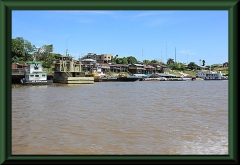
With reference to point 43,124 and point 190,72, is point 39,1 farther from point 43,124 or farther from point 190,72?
point 190,72

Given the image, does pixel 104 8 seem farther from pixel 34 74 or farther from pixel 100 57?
pixel 100 57

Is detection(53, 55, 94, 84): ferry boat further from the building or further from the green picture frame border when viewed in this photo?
the green picture frame border

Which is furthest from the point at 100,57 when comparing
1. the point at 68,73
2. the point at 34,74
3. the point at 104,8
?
the point at 104,8

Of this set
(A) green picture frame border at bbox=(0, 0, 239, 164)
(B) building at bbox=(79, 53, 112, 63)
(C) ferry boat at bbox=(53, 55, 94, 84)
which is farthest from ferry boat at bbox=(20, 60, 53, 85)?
A: (B) building at bbox=(79, 53, 112, 63)

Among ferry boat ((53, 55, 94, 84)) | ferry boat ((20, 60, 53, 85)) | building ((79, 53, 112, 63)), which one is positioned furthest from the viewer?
building ((79, 53, 112, 63))

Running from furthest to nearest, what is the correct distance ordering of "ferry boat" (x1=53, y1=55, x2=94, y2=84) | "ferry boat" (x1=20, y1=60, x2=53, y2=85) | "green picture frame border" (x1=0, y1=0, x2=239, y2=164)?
"ferry boat" (x1=53, y1=55, x2=94, y2=84) → "ferry boat" (x1=20, y1=60, x2=53, y2=85) → "green picture frame border" (x1=0, y1=0, x2=239, y2=164)

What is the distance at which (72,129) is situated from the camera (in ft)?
17.9

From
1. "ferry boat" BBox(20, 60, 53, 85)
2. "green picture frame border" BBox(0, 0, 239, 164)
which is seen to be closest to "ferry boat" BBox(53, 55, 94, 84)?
"ferry boat" BBox(20, 60, 53, 85)

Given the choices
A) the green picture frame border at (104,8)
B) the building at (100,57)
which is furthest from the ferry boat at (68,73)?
the green picture frame border at (104,8)

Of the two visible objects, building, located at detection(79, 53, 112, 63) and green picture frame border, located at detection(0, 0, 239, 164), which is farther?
building, located at detection(79, 53, 112, 63)

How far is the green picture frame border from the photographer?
141 centimetres

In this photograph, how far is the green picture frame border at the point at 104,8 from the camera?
4.62 feet

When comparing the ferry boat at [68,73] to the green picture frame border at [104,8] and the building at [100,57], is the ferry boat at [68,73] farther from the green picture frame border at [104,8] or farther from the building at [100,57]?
the green picture frame border at [104,8]

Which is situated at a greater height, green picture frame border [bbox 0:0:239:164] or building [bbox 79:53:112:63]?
building [bbox 79:53:112:63]
